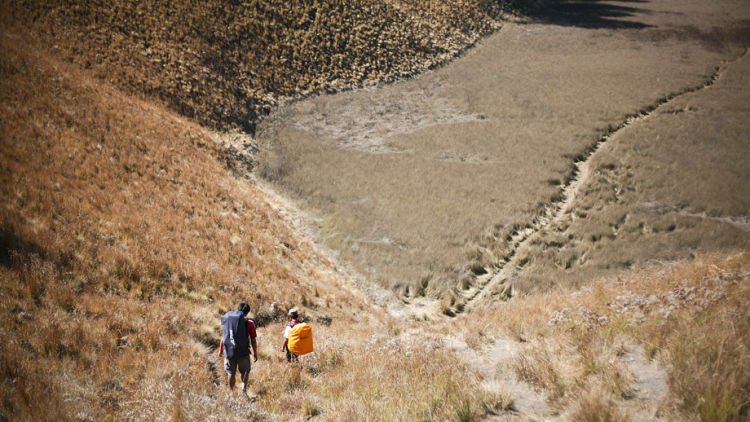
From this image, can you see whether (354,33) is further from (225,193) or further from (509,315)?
(509,315)

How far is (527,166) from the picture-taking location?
982 inches

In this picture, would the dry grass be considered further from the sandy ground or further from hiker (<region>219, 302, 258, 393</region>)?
the sandy ground

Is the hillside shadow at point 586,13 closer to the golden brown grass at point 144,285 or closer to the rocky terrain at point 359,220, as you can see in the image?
the rocky terrain at point 359,220

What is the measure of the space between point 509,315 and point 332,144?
861 inches

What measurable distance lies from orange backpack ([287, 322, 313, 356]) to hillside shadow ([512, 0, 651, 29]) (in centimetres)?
6870

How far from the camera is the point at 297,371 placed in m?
8.01

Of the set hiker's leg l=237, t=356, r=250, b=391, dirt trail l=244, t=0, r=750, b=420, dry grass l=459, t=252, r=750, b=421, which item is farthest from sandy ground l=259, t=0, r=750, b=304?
hiker's leg l=237, t=356, r=250, b=391

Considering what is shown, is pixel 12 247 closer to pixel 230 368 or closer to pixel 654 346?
pixel 230 368

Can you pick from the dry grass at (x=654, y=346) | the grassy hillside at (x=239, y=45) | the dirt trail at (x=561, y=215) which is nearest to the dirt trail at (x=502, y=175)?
the dirt trail at (x=561, y=215)

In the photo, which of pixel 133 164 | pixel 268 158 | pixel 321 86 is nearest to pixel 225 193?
pixel 133 164

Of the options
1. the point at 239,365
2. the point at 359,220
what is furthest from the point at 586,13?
the point at 239,365

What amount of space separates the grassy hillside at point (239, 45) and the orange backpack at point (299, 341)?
25658 mm

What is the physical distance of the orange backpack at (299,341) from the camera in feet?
27.9

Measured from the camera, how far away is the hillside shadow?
2411 inches
